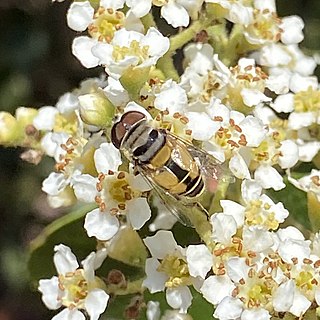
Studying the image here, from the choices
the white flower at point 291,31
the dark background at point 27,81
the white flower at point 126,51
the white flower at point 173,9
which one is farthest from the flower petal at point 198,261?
the dark background at point 27,81

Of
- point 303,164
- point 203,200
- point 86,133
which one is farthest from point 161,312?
point 303,164

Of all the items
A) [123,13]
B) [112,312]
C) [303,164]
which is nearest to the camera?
[123,13]

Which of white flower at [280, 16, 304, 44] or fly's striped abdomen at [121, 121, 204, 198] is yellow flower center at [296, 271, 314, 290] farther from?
white flower at [280, 16, 304, 44]

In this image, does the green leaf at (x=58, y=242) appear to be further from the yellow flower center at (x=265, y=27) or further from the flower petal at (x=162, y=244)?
the yellow flower center at (x=265, y=27)

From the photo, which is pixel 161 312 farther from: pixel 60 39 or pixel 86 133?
pixel 60 39

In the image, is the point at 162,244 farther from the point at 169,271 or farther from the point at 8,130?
the point at 8,130
